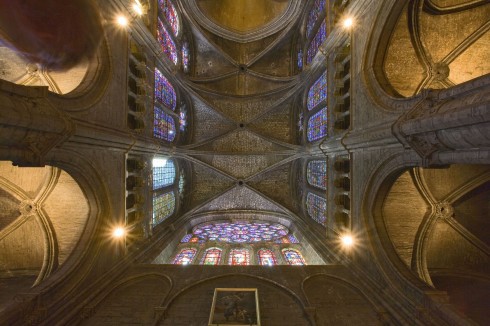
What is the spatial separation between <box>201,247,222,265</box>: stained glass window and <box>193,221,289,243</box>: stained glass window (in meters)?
1.10

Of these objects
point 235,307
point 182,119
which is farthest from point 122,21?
point 235,307

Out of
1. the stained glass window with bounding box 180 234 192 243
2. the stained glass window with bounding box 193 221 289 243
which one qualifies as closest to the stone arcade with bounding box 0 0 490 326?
the stained glass window with bounding box 180 234 192 243

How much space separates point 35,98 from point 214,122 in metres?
11.6

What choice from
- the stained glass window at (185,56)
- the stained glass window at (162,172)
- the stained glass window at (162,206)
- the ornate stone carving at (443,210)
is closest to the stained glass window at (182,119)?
the stained glass window at (162,172)

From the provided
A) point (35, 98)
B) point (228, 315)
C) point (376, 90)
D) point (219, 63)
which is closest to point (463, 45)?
point (376, 90)

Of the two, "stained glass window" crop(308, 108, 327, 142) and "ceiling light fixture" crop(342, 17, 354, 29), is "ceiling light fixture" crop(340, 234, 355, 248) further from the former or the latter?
"ceiling light fixture" crop(342, 17, 354, 29)

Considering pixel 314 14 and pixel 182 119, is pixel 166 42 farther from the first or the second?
pixel 314 14

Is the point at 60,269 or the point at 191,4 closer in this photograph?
the point at 60,269

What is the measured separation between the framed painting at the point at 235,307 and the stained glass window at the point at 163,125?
751cm

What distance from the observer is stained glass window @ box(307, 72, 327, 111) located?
38.8ft

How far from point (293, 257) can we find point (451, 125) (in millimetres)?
8674

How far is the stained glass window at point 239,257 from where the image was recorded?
35.6ft

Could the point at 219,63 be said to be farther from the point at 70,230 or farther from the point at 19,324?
the point at 19,324

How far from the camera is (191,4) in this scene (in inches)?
547
